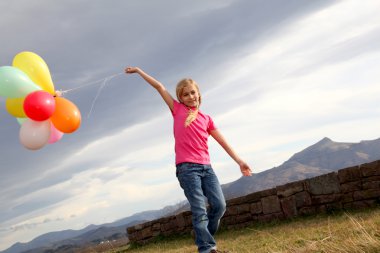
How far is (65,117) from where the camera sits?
170 inches

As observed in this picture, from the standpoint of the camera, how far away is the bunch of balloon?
420 centimetres

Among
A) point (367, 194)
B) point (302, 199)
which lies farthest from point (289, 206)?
point (367, 194)

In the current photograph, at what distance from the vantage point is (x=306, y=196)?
743cm

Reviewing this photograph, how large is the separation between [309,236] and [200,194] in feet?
6.79

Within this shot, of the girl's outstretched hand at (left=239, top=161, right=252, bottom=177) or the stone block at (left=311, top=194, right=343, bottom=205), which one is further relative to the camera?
the stone block at (left=311, top=194, right=343, bottom=205)

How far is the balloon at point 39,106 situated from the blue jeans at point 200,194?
1.45m

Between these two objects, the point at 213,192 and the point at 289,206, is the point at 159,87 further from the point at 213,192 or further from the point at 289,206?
the point at 289,206

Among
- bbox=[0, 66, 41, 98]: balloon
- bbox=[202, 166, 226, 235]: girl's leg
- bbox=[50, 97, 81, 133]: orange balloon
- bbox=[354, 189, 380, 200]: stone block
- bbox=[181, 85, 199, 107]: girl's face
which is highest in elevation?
bbox=[0, 66, 41, 98]: balloon

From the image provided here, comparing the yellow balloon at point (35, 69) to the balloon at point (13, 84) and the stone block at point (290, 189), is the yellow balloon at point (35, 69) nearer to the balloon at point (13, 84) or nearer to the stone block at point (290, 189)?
the balloon at point (13, 84)

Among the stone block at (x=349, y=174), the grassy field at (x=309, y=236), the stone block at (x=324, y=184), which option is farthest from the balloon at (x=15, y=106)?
the stone block at (x=349, y=174)

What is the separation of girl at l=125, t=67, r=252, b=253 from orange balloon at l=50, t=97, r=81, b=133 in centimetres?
77

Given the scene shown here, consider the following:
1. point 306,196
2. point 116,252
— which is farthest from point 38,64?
point 116,252

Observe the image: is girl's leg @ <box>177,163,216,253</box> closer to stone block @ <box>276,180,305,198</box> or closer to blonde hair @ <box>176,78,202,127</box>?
blonde hair @ <box>176,78,202,127</box>

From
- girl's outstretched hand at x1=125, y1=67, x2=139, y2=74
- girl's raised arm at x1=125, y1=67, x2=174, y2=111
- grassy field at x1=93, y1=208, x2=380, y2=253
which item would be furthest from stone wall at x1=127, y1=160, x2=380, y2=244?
girl's outstretched hand at x1=125, y1=67, x2=139, y2=74
